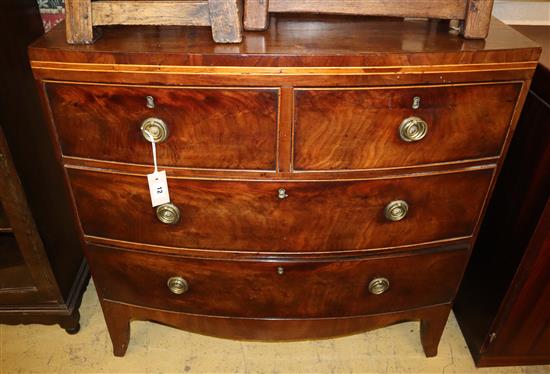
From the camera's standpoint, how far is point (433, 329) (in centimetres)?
156

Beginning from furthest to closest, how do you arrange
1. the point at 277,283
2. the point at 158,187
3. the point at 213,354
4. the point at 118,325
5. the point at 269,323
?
1. the point at 213,354
2. the point at 118,325
3. the point at 269,323
4. the point at 277,283
5. the point at 158,187

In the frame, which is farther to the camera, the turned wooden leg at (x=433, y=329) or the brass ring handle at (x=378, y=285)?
the turned wooden leg at (x=433, y=329)

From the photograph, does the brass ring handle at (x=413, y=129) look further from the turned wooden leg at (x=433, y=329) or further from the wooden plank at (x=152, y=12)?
the turned wooden leg at (x=433, y=329)

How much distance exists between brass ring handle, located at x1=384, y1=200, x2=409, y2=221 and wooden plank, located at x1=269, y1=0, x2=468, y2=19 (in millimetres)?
450

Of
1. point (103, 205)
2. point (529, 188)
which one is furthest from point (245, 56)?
point (529, 188)

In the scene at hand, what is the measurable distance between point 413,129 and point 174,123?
542mm

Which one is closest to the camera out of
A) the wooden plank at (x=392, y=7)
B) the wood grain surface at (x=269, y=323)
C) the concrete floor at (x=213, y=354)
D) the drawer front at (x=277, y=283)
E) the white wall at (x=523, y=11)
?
the wooden plank at (x=392, y=7)

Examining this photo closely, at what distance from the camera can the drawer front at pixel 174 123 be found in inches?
39.9

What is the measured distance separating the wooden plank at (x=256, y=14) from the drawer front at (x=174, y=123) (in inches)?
7.3

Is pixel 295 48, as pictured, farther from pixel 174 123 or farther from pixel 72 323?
pixel 72 323

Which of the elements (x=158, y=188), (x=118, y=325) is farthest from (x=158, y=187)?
(x=118, y=325)

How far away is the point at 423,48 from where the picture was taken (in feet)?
3.30

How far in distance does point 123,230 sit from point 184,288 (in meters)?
0.25

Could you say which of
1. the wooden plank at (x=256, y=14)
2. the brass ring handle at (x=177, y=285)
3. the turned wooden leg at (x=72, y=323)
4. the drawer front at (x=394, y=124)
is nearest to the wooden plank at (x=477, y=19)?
the drawer front at (x=394, y=124)
